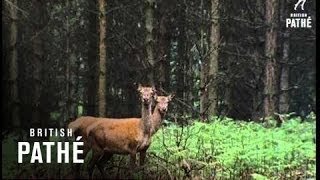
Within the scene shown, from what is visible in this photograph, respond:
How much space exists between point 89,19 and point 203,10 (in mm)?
1980

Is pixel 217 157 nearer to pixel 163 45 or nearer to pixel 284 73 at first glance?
pixel 284 73

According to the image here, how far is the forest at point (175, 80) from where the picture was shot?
11.0m

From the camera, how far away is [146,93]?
36.4ft

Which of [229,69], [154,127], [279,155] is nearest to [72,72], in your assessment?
[154,127]

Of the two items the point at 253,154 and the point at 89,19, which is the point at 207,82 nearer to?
the point at 253,154

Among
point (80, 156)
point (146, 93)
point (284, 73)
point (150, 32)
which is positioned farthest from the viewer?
point (150, 32)

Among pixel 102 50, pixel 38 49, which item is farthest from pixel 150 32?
pixel 38 49

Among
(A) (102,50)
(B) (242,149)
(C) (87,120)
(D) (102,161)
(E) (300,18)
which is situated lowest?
(D) (102,161)

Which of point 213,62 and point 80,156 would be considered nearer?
point 80,156

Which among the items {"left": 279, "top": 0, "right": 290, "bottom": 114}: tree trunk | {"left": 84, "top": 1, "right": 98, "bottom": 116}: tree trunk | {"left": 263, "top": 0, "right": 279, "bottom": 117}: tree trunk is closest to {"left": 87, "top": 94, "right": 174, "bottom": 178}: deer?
{"left": 84, "top": 1, "right": 98, "bottom": 116}: tree trunk

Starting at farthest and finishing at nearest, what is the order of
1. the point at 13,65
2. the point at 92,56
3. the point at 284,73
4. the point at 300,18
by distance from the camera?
the point at 92,56 → the point at 13,65 → the point at 284,73 → the point at 300,18

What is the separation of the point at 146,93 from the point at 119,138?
0.84 meters

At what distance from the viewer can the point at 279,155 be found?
10.9 meters

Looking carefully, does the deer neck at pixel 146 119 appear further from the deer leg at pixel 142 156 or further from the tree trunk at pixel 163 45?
the tree trunk at pixel 163 45
